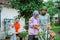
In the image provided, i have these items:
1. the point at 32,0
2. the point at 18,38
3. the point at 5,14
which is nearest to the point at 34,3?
the point at 32,0

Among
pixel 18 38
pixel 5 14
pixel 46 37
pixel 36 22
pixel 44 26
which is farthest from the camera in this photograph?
pixel 5 14

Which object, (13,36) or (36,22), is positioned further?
(13,36)

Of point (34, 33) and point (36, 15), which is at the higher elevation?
point (36, 15)

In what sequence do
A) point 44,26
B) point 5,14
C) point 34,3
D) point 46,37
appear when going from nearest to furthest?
1. point 46,37
2. point 44,26
3. point 34,3
4. point 5,14

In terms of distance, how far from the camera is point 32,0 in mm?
15578

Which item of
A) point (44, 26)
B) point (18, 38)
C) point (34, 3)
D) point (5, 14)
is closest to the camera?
point (44, 26)

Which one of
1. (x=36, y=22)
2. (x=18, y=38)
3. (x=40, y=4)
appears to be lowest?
(x=18, y=38)

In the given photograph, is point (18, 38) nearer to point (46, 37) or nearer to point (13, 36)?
point (13, 36)

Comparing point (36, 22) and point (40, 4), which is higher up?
point (40, 4)

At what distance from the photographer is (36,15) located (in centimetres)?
1019

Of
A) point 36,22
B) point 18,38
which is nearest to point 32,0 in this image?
point 18,38

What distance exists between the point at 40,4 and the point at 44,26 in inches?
252

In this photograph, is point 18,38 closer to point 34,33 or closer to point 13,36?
point 13,36

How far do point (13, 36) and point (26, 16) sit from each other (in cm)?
321
